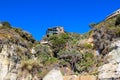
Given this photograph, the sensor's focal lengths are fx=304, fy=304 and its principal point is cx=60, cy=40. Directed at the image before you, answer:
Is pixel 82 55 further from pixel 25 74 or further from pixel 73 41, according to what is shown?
pixel 25 74

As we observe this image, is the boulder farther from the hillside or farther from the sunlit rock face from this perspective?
the sunlit rock face

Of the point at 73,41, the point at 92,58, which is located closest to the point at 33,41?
the point at 73,41

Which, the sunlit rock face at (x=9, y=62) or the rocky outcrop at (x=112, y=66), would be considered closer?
the rocky outcrop at (x=112, y=66)

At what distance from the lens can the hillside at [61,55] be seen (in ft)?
158

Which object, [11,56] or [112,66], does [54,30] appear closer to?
[11,56]

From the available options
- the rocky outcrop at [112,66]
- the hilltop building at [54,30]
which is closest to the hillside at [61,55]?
the rocky outcrop at [112,66]

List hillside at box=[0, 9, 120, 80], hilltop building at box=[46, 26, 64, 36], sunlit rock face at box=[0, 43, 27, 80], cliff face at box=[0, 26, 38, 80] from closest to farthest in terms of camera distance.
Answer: sunlit rock face at box=[0, 43, 27, 80] < cliff face at box=[0, 26, 38, 80] < hillside at box=[0, 9, 120, 80] < hilltop building at box=[46, 26, 64, 36]

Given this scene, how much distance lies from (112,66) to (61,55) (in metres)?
12.5

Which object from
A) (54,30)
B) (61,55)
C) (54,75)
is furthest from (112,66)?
(54,30)

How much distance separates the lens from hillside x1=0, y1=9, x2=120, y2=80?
158 ft

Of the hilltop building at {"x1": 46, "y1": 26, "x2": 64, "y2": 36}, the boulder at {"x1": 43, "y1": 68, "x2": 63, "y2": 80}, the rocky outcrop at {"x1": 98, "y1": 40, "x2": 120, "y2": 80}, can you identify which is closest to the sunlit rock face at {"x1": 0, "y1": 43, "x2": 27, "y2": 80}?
the boulder at {"x1": 43, "y1": 68, "x2": 63, "y2": 80}

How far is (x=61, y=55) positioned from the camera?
56.5m

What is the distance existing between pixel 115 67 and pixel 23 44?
17.1 m

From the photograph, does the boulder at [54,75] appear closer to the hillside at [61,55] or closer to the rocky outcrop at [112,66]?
the hillside at [61,55]
